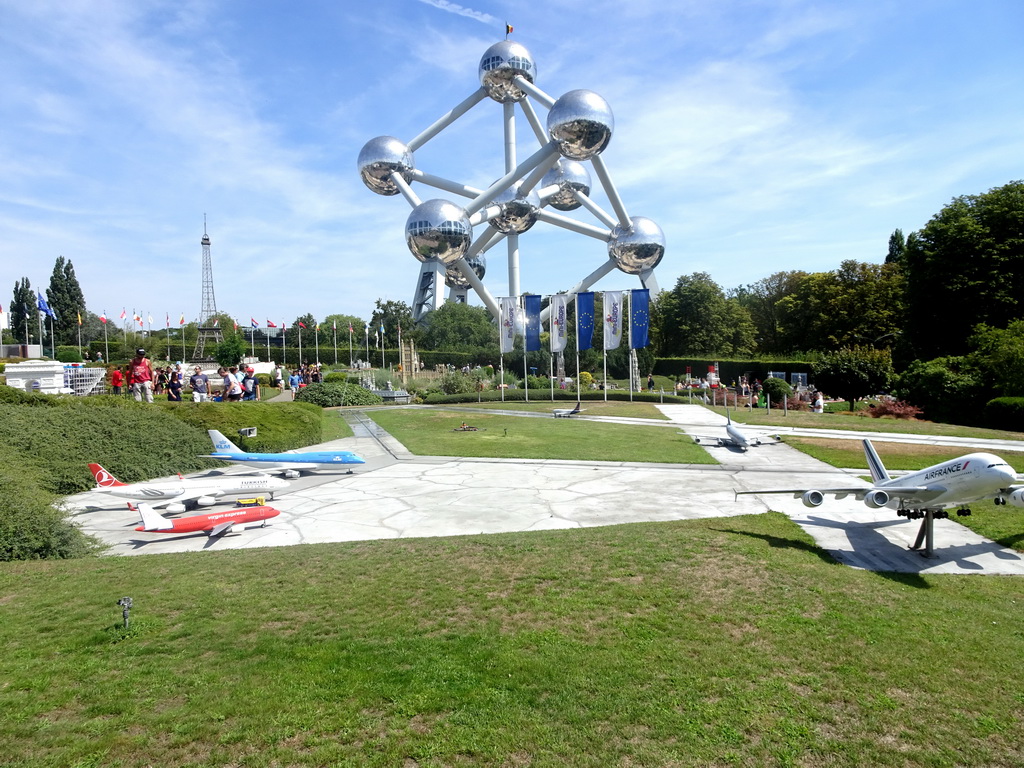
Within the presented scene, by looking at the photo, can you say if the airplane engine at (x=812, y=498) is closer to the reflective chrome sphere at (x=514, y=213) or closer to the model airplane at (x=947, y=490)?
the model airplane at (x=947, y=490)

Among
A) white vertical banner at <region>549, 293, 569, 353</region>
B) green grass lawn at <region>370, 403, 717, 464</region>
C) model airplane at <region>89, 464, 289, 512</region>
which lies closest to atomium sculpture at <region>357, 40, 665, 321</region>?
white vertical banner at <region>549, 293, 569, 353</region>

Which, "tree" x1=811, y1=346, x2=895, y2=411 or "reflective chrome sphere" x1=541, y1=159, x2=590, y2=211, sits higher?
"reflective chrome sphere" x1=541, y1=159, x2=590, y2=211

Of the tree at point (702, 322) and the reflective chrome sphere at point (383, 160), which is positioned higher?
the reflective chrome sphere at point (383, 160)

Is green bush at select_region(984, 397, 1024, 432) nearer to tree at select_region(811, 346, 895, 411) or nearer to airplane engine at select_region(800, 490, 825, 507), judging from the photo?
tree at select_region(811, 346, 895, 411)

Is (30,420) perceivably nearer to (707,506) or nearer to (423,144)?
(707,506)

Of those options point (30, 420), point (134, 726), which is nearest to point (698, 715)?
point (134, 726)

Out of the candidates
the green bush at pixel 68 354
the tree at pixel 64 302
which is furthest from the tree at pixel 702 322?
the tree at pixel 64 302

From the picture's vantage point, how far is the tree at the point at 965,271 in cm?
3953

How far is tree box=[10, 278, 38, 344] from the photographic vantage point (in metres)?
84.9

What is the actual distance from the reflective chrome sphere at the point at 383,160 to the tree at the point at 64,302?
6676 cm

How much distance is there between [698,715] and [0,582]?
9.82 m

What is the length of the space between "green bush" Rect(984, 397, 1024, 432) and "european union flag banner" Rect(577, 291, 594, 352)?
816 inches

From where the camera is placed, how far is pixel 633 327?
3897cm

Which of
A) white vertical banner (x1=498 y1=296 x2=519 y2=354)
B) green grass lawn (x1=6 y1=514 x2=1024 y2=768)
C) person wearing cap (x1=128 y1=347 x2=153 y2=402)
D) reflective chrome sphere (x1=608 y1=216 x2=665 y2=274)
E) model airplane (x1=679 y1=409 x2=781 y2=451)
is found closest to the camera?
green grass lawn (x1=6 y1=514 x2=1024 y2=768)
